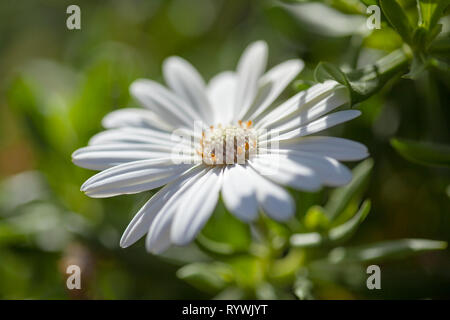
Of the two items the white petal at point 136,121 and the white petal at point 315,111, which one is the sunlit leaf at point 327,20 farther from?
the white petal at point 136,121

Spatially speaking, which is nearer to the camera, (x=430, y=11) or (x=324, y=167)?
(x=324, y=167)

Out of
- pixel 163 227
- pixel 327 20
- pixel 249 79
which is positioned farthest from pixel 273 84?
pixel 163 227

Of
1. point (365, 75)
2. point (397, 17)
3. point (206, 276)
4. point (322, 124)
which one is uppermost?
point (397, 17)

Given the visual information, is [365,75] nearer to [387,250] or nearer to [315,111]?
[315,111]

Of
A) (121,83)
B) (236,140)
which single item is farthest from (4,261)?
(236,140)

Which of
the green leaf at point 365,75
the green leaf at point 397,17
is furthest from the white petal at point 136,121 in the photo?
the green leaf at point 397,17

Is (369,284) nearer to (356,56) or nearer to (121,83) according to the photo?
(356,56)

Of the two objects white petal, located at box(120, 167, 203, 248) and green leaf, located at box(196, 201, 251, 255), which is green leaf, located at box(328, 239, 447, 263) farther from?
white petal, located at box(120, 167, 203, 248)
